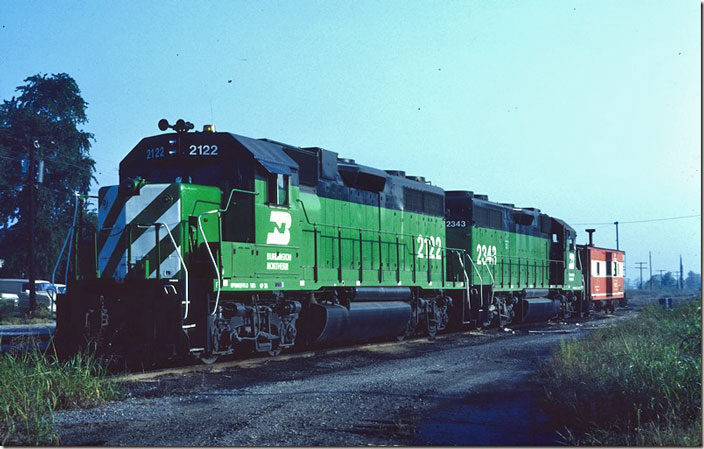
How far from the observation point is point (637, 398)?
6859mm

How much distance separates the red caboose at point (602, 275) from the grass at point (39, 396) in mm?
26601

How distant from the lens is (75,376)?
27.2ft

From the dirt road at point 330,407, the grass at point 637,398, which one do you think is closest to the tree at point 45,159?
the dirt road at point 330,407

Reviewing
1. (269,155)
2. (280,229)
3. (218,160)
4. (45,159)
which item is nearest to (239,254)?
(280,229)

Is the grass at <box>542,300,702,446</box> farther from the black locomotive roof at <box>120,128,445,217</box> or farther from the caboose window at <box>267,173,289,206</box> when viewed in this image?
the black locomotive roof at <box>120,128,445,217</box>

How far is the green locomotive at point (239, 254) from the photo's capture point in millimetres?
10812

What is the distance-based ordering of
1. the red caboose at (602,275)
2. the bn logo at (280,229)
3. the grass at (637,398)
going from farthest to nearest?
the red caboose at (602,275), the bn logo at (280,229), the grass at (637,398)

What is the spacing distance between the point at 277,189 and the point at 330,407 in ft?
17.0

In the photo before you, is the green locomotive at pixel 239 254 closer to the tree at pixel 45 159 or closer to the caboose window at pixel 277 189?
the caboose window at pixel 277 189

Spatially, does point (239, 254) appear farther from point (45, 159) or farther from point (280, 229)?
point (45, 159)

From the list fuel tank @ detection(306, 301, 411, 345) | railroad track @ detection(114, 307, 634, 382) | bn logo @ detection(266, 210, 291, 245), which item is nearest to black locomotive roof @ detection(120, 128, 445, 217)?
bn logo @ detection(266, 210, 291, 245)

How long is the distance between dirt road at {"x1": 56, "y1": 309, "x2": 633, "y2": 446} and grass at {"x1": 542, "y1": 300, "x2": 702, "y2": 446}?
34 centimetres

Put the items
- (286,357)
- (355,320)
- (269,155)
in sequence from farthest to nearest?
(355,320) → (286,357) → (269,155)

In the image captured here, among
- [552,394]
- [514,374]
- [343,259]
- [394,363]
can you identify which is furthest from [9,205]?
[552,394]
